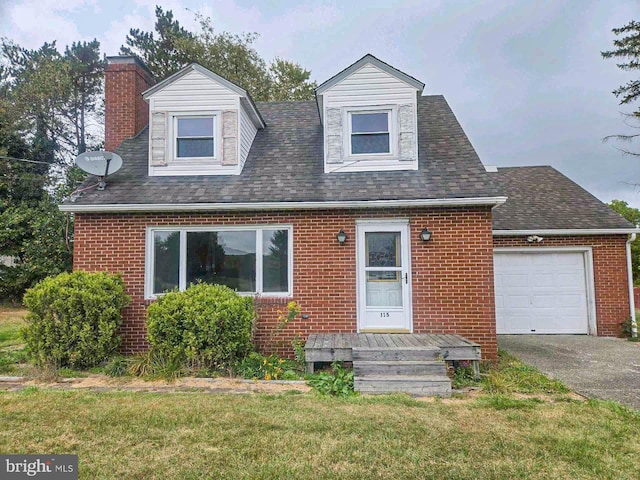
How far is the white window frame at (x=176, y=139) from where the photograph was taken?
26.9ft

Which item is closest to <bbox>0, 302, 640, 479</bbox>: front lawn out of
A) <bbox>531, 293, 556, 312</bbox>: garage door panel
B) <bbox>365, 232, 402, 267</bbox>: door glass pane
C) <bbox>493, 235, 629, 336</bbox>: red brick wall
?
<bbox>365, 232, 402, 267</bbox>: door glass pane

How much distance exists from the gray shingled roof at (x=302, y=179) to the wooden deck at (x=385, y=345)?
2.53 meters

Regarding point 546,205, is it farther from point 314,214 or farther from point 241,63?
point 241,63

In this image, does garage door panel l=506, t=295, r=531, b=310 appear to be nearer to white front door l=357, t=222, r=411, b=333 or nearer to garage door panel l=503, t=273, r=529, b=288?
garage door panel l=503, t=273, r=529, b=288

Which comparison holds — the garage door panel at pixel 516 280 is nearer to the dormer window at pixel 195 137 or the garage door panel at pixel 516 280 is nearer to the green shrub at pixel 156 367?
the dormer window at pixel 195 137

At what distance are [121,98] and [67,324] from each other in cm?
621

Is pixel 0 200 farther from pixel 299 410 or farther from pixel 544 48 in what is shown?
pixel 544 48

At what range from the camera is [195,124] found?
834 centimetres

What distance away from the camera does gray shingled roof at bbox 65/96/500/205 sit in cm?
717

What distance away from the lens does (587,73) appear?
1628 cm

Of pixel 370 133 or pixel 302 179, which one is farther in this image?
pixel 370 133

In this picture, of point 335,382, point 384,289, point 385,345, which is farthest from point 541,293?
point 335,382

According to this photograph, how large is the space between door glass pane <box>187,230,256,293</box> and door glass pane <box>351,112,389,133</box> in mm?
3290

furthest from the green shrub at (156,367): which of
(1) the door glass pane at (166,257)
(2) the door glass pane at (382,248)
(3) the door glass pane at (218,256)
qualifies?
(2) the door glass pane at (382,248)
